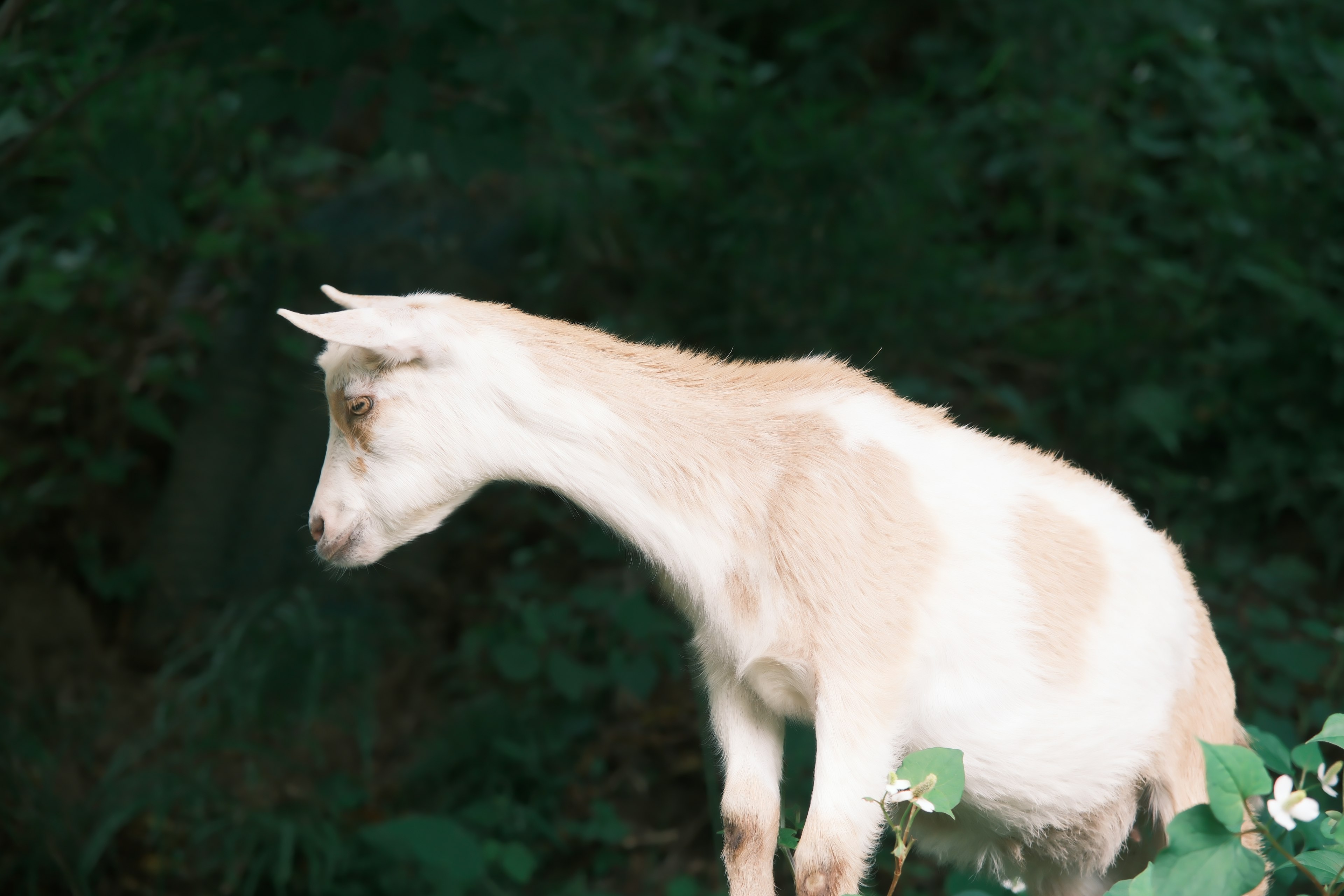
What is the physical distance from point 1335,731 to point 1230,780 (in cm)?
21

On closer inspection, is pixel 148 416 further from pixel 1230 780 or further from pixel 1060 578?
pixel 1230 780

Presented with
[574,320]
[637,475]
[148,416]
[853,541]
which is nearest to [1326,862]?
[853,541]

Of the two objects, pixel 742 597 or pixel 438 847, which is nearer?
pixel 742 597

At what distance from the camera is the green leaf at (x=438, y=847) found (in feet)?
9.73

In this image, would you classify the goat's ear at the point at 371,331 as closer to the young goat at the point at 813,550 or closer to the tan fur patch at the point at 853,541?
the young goat at the point at 813,550

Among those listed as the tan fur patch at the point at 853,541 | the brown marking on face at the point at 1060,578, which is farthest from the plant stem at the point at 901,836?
the brown marking on face at the point at 1060,578

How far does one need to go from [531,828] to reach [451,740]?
0.44 metres

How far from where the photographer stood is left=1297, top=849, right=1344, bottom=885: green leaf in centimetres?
141

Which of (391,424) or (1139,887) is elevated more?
(391,424)

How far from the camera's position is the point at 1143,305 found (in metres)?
4.50

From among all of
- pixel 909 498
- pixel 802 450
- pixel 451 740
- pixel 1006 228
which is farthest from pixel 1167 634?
pixel 1006 228

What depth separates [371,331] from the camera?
1405mm

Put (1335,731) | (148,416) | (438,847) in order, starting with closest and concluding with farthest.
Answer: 1. (1335,731)
2. (438,847)
3. (148,416)

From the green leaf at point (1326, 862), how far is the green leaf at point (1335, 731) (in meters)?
0.15
